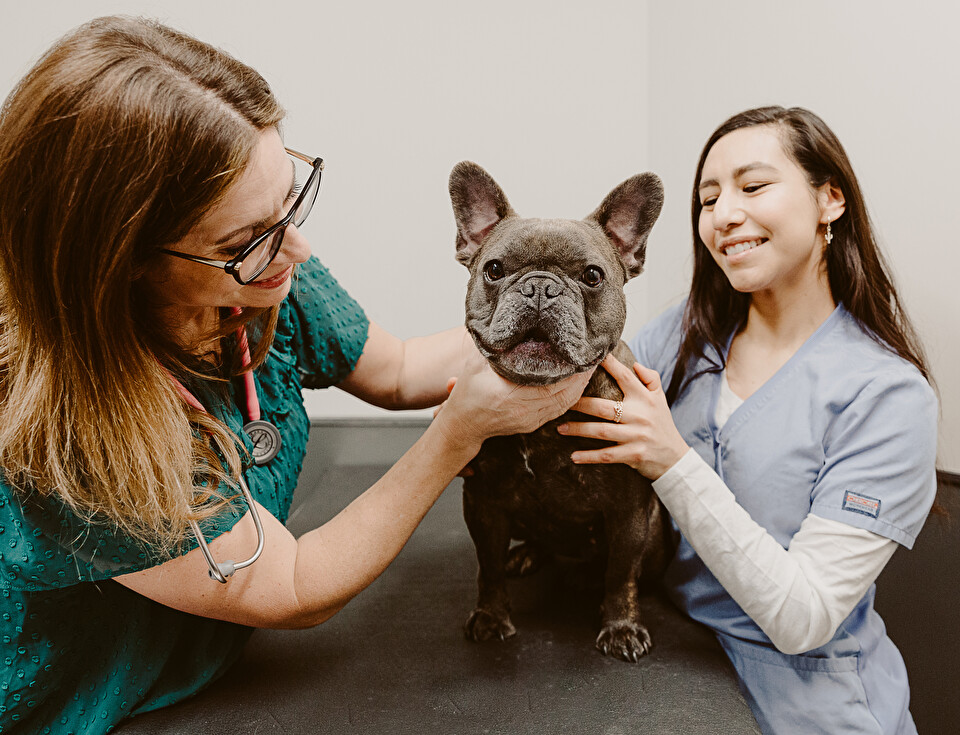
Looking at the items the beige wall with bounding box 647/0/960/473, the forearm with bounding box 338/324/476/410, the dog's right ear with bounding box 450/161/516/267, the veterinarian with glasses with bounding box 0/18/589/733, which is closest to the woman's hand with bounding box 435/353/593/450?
the veterinarian with glasses with bounding box 0/18/589/733

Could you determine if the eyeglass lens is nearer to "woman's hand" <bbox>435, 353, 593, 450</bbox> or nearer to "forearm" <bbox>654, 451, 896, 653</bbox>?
"woman's hand" <bbox>435, 353, 593, 450</bbox>

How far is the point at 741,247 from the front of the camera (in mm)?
1250

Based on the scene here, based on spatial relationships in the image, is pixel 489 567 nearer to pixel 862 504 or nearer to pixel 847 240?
pixel 862 504

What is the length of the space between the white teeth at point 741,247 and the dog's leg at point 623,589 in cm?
50

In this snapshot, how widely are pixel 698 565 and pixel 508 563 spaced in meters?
0.39

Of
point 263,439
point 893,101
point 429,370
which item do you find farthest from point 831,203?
point 263,439

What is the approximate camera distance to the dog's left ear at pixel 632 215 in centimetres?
111

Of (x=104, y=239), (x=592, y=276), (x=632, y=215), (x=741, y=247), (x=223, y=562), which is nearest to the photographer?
(x=104, y=239)

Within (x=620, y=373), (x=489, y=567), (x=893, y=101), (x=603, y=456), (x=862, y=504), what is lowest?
(x=489, y=567)

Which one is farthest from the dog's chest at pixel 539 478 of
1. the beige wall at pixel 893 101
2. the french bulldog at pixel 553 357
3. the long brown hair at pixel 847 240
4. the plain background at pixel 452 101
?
the plain background at pixel 452 101

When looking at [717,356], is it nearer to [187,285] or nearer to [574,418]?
[574,418]

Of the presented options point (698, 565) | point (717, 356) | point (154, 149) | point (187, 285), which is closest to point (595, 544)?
point (698, 565)

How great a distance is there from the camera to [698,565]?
1.34 metres

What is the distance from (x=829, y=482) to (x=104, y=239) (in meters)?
1.13
